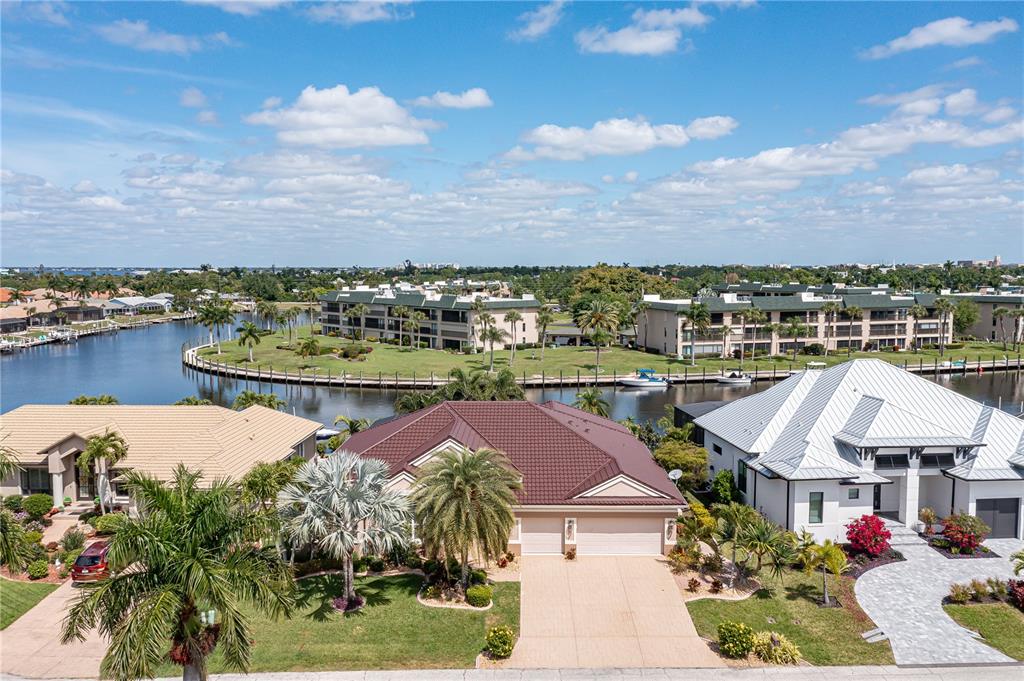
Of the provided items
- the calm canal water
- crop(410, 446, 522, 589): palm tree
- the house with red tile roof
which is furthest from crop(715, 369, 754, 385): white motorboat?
crop(410, 446, 522, 589): palm tree

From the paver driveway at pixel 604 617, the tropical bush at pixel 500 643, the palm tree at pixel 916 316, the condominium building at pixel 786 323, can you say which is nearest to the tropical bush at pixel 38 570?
the tropical bush at pixel 500 643

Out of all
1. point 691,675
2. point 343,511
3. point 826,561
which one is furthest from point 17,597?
point 826,561

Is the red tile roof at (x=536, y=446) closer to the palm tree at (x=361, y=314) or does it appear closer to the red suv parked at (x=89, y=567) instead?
the red suv parked at (x=89, y=567)

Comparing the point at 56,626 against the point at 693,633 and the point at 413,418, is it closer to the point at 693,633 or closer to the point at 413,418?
the point at 413,418

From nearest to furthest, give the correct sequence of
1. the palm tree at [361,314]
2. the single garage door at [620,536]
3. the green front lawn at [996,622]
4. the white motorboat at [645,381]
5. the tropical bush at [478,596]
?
the green front lawn at [996,622]
the tropical bush at [478,596]
the single garage door at [620,536]
the white motorboat at [645,381]
the palm tree at [361,314]

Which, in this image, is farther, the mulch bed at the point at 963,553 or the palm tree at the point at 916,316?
the palm tree at the point at 916,316

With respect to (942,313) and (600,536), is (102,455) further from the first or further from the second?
(942,313)
